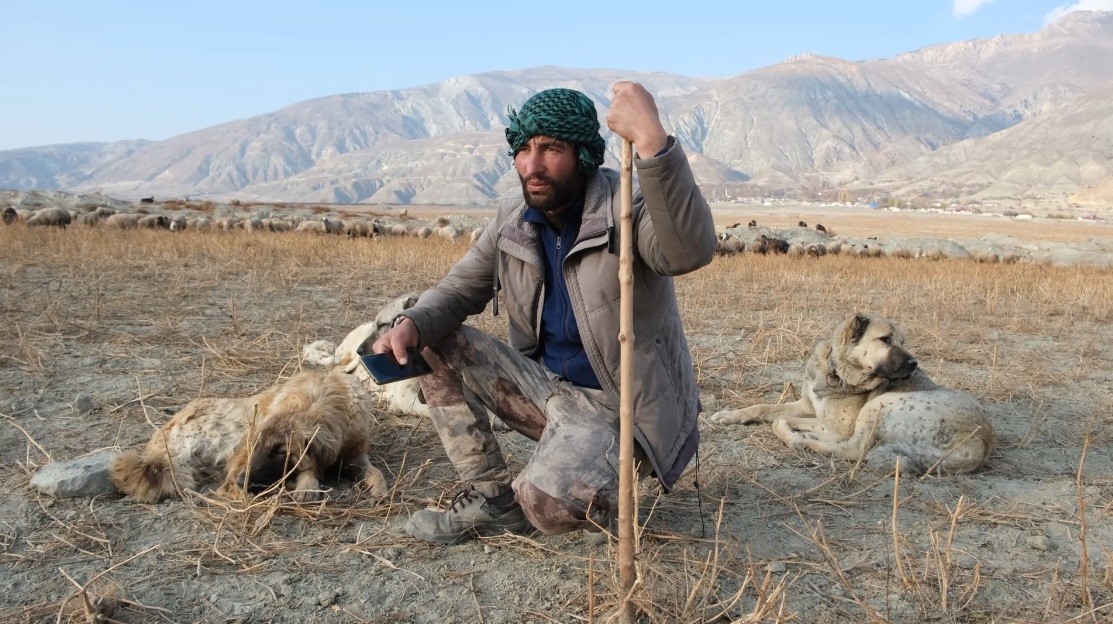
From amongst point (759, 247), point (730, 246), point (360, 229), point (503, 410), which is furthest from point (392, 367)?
point (360, 229)

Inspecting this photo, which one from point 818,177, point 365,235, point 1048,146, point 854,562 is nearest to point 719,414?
point 854,562

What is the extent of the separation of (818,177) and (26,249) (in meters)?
193

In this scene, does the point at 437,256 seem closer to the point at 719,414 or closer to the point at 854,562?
the point at 719,414

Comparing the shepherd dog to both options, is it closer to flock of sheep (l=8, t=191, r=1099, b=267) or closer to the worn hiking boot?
the worn hiking boot

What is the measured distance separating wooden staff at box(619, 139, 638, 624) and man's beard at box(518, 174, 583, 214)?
0.69 m

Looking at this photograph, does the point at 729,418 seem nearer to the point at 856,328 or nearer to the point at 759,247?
the point at 856,328

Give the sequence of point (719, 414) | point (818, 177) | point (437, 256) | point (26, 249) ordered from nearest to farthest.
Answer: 1. point (719, 414)
2. point (26, 249)
3. point (437, 256)
4. point (818, 177)

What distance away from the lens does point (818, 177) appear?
19025cm

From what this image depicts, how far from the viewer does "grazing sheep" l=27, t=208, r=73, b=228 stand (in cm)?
1764

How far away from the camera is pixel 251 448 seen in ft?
12.6

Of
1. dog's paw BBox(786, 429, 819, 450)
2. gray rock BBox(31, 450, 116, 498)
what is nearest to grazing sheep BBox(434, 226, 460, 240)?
dog's paw BBox(786, 429, 819, 450)

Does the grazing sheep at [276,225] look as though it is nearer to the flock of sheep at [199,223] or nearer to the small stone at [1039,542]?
the flock of sheep at [199,223]

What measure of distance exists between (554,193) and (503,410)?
3.36ft

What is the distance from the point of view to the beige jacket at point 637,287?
282 cm
